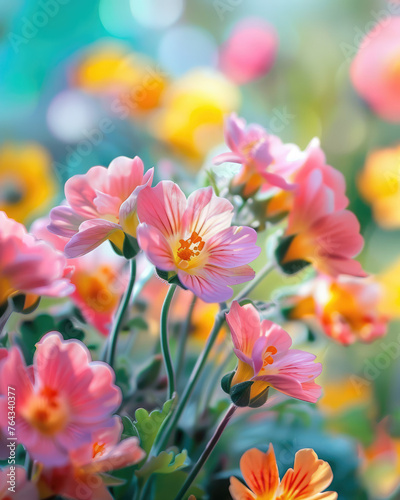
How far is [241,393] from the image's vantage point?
282mm

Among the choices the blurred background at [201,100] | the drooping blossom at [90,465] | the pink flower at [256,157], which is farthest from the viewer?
the blurred background at [201,100]

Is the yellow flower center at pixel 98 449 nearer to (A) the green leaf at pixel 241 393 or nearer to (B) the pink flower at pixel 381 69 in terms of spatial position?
(A) the green leaf at pixel 241 393

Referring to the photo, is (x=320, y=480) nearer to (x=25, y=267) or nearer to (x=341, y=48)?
(x=25, y=267)

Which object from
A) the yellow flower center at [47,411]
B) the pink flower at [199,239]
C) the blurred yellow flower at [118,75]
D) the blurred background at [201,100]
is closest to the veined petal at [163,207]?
the pink flower at [199,239]

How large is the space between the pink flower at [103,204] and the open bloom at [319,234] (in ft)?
0.39

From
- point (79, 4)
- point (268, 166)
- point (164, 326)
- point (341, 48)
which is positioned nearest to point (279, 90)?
point (341, 48)

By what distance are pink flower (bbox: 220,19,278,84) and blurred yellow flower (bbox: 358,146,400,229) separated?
0.21 metres

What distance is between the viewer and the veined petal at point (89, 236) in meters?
0.28

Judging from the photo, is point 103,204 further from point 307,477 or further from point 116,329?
point 307,477

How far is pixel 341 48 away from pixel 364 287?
42 cm

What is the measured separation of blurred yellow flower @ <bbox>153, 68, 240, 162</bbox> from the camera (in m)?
0.71

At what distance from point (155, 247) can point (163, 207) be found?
33mm

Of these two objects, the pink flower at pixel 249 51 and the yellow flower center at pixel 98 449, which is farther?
the pink flower at pixel 249 51

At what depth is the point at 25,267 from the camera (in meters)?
0.26
